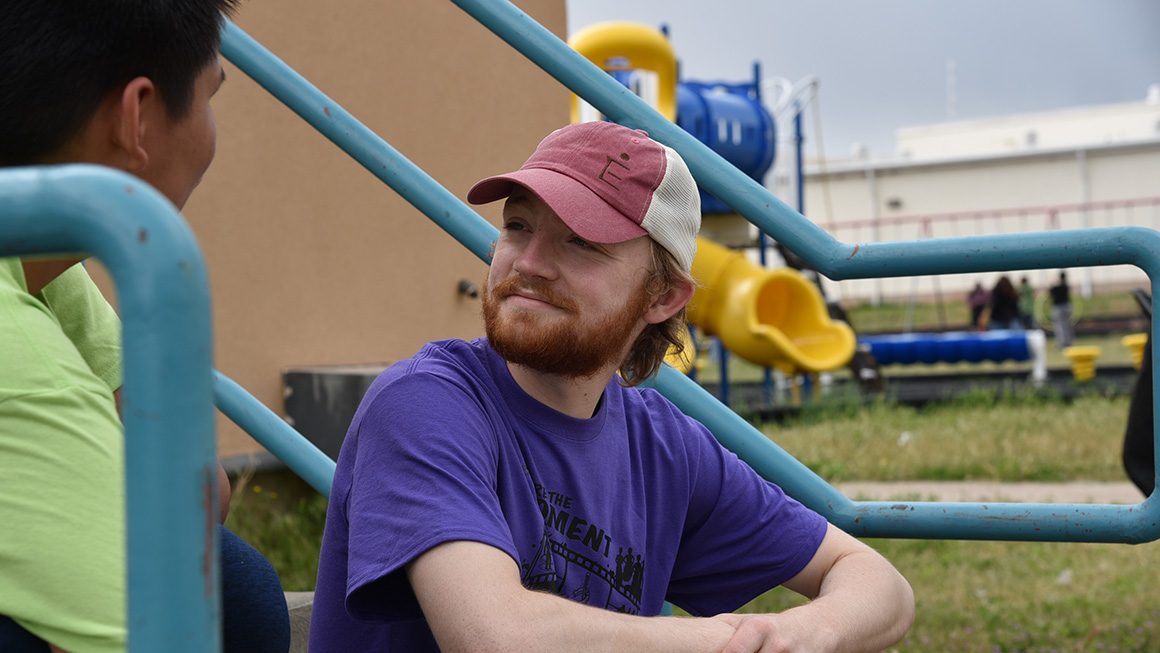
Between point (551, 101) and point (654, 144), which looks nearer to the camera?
point (654, 144)

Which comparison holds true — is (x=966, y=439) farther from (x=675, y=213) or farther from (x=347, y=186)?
(x=675, y=213)

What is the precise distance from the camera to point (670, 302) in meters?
1.46

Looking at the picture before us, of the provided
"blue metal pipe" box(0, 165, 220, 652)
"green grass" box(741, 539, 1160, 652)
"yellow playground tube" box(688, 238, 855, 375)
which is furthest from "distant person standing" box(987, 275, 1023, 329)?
"blue metal pipe" box(0, 165, 220, 652)

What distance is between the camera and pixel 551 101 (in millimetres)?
5137

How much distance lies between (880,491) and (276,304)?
3294 mm

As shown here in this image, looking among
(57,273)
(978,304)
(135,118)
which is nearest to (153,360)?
(135,118)

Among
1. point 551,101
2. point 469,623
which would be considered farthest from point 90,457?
point 551,101

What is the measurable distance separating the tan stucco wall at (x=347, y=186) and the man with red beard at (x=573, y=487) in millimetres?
2644

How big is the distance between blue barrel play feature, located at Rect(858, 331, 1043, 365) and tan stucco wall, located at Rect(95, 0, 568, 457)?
8.24 meters

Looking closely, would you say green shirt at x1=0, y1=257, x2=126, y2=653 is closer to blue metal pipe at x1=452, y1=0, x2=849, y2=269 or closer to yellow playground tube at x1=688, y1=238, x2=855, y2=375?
blue metal pipe at x1=452, y1=0, x2=849, y2=269

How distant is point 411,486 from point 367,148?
33.1 inches

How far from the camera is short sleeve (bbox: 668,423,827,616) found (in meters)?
1.44

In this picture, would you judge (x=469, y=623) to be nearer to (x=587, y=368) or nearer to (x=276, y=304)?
(x=587, y=368)

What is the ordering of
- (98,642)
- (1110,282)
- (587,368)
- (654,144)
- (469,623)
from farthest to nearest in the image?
1. (1110,282)
2. (654,144)
3. (587,368)
4. (469,623)
5. (98,642)
